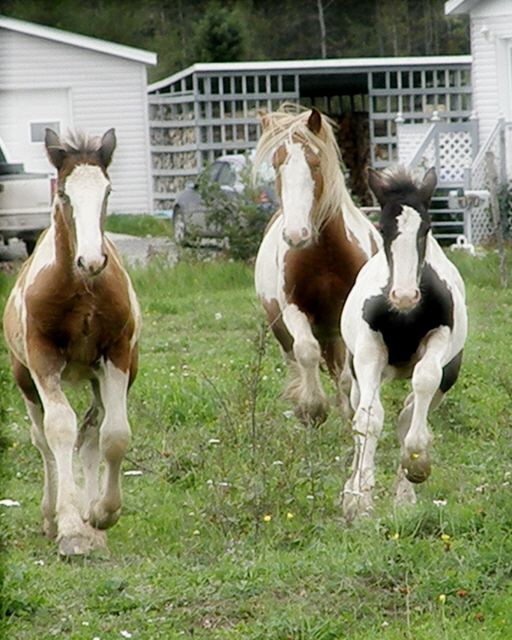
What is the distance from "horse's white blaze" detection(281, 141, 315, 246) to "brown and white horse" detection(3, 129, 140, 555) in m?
1.77

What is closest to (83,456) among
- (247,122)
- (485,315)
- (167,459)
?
(167,459)

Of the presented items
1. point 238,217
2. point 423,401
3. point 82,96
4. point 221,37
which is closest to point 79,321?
point 423,401

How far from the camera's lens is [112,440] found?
22.1ft

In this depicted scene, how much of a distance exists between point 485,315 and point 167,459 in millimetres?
5989

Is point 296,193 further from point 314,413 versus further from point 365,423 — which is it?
point 365,423

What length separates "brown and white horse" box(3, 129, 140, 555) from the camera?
21.1 ft

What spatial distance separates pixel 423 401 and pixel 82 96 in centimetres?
2738

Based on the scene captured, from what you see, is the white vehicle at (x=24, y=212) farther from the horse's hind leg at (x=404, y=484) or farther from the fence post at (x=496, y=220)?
the horse's hind leg at (x=404, y=484)

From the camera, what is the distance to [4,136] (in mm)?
32125

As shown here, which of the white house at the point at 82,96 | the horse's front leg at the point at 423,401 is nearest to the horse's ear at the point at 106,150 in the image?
the horse's front leg at the point at 423,401

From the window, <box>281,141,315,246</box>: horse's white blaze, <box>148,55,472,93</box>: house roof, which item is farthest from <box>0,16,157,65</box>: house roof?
<box>281,141,315,246</box>: horse's white blaze

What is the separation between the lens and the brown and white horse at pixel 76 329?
21.1 feet

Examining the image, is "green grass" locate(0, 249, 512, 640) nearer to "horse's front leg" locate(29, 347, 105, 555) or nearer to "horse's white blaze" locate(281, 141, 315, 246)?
"horse's front leg" locate(29, 347, 105, 555)

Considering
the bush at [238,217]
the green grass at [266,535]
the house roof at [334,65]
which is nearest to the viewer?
the green grass at [266,535]
